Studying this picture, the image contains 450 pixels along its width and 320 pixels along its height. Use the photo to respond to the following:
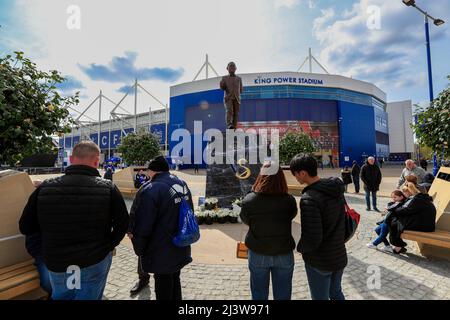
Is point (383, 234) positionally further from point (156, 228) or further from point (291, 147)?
point (291, 147)

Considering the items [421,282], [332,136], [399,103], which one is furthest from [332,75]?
[421,282]

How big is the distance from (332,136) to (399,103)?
97.3 feet

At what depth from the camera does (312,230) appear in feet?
7.11

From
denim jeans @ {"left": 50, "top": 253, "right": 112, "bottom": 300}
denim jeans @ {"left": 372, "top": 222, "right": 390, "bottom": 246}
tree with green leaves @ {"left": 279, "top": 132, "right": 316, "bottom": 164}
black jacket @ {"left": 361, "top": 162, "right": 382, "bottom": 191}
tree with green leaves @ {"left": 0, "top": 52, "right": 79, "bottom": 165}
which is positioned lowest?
denim jeans @ {"left": 372, "top": 222, "right": 390, "bottom": 246}

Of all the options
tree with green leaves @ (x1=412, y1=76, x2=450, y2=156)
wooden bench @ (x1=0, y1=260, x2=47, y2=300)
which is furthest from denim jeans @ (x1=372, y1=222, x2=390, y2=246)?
wooden bench @ (x1=0, y1=260, x2=47, y2=300)

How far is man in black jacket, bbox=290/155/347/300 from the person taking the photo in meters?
2.17

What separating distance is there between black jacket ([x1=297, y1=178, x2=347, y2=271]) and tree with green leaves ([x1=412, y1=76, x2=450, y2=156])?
5.16 meters

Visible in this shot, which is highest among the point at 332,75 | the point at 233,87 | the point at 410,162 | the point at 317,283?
the point at 332,75

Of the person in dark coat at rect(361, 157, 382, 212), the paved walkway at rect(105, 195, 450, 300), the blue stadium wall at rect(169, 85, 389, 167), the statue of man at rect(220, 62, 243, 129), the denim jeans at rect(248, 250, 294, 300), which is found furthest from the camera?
the blue stadium wall at rect(169, 85, 389, 167)

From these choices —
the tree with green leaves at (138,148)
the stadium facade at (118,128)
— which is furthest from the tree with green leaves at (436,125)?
the stadium facade at (118,128)

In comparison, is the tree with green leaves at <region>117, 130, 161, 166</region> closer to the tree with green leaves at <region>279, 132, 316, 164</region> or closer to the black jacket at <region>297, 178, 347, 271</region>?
the tree with green leaves at <region>279, 132, 316, 164</region>

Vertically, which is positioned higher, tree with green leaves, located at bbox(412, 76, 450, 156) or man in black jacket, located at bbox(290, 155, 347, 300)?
tree with green leaves, located at bbox(412, 76, 450, 156)

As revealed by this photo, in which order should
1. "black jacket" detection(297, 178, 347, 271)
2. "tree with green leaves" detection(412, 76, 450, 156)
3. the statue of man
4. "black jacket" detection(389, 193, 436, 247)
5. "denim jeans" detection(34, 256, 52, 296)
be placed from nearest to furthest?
"black jacket" detection(297, 178, 347, 271) < "denim jeans" detection(34, 256, 52, 296) < "black jacket" detection(389, 193, 436, 247) < "tree with green leaves" detection(412, 76, 450, 156) < the statue of man

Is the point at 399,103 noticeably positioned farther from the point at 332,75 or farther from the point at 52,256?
the point at 52,256
